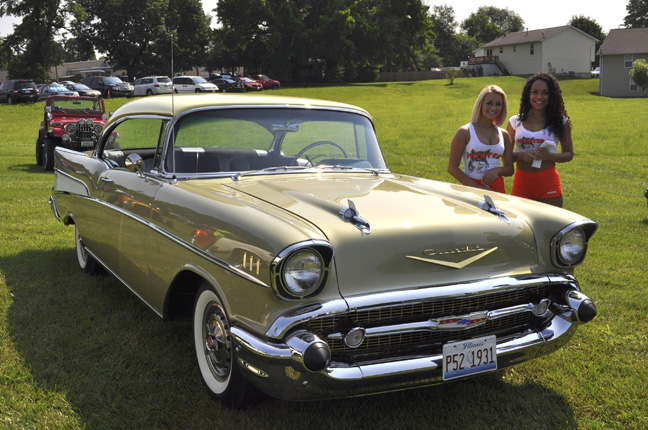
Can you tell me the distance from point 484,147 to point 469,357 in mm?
2256

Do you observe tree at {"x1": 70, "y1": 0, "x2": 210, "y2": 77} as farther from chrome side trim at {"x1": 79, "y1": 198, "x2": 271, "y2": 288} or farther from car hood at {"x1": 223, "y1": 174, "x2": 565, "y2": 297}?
car hood at {"x1": 223, "y1": 174, "x2": 565, "y2": 297}

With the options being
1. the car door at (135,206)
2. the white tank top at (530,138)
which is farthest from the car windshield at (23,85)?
the white tank top at (530,138)

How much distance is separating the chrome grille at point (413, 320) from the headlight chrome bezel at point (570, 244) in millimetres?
231

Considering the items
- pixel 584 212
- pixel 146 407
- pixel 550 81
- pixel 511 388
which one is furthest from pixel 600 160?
pixel 146 407

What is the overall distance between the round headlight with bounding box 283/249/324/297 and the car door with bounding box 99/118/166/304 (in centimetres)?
139

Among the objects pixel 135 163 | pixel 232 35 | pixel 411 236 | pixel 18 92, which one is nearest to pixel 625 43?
pixel 232 35

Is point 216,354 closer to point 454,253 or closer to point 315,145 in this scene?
point 454,253

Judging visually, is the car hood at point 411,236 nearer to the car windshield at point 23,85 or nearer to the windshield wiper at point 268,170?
the windshield wiper at point 268,170

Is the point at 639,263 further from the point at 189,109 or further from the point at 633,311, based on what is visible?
the point at 189,109

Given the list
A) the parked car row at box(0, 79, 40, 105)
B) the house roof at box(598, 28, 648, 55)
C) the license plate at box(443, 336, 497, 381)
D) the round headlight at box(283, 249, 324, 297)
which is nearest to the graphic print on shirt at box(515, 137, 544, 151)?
the license plate at box(443, 336, 497, 381)

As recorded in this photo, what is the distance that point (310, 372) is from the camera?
8.26ft

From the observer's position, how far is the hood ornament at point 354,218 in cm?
277

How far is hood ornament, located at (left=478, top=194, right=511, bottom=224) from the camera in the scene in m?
3.13

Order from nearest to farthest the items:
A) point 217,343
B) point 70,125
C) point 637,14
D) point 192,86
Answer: point 217,343 < point 70,125 < point 192,86 < point 637,14
